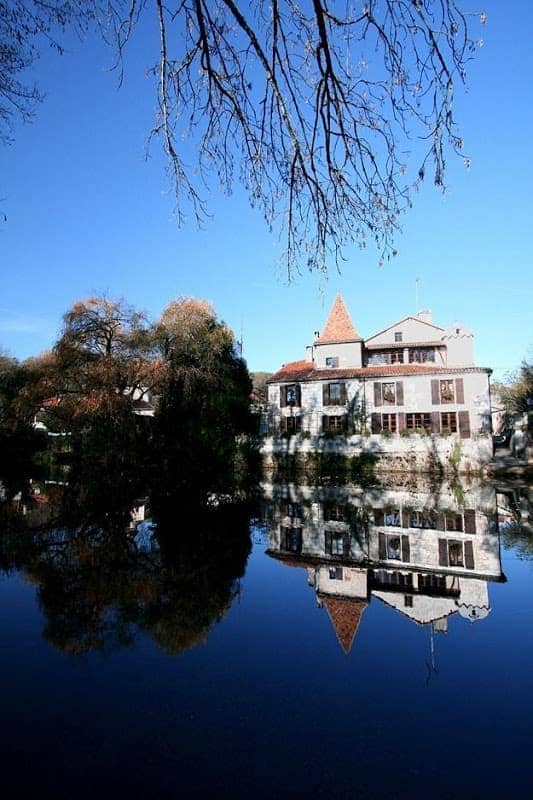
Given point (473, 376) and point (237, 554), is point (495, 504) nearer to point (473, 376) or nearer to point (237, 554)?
point (237, 554)

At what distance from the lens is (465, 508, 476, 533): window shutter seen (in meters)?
11.8

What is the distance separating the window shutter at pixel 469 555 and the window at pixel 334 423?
59.9 ft

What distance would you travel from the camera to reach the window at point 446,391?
1046 inches

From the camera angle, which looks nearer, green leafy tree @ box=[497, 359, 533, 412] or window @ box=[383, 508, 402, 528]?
window @ box=[383, 508, 402, 528]

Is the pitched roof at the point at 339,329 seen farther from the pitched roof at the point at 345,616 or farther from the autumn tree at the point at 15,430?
the pitched roof at the point at 345,616

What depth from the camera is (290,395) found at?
30594mm

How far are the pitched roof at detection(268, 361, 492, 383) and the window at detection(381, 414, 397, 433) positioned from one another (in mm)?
2488

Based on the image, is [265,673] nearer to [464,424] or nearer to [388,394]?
[464,424]

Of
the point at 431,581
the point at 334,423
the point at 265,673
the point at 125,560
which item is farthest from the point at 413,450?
the point at 265,673

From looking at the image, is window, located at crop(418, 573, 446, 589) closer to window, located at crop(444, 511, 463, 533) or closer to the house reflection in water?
the house reflection in water

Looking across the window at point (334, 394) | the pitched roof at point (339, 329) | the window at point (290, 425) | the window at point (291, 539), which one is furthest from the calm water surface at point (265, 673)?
the pitched roof at point (339, 329)

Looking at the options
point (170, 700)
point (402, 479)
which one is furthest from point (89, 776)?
point (402, 479)

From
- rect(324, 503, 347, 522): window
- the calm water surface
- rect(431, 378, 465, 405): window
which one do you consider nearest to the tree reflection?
the calm water surface

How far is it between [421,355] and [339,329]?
19.5 ft
